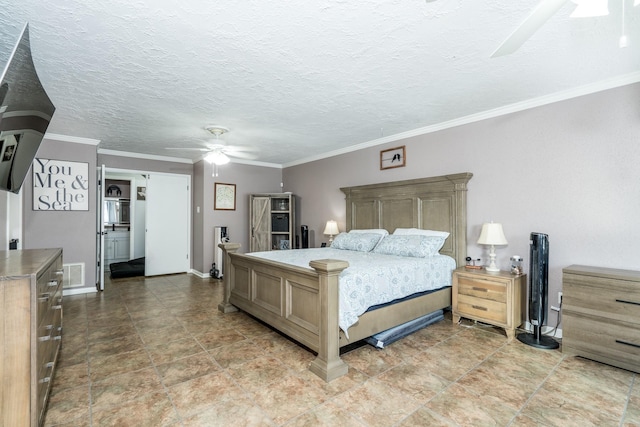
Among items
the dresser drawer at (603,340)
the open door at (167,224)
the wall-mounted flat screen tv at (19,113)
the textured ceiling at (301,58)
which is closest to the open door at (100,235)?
the open door at (167,224)

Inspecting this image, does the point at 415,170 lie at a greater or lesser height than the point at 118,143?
lesser

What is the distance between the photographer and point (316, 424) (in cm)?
174

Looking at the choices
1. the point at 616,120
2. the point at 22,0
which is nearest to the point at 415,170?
the point at 616,120

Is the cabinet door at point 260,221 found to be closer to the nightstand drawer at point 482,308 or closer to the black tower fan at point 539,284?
the nightstand drawer at point 482,308

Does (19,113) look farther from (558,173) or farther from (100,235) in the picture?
(558,173)

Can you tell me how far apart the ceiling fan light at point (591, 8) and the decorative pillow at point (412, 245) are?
99.5 inches

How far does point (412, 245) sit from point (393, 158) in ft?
4.86

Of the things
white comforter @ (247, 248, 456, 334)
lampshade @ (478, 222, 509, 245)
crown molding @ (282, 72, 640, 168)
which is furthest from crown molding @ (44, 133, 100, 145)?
lampshade @ (478, 222, 509, 245)

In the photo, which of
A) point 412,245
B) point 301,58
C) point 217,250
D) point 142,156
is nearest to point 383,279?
point 412,245

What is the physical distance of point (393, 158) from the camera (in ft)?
14.6

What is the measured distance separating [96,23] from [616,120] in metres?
4.07

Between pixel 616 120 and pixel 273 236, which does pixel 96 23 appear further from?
pixel 273 236

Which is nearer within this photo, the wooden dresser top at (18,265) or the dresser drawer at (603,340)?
the wooden dresser top at (18,265)

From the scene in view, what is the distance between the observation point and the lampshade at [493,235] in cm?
310
